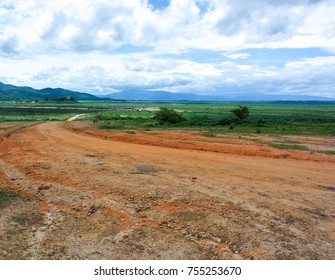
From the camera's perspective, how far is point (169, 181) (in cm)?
1038

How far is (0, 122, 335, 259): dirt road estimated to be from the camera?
6.10 metres

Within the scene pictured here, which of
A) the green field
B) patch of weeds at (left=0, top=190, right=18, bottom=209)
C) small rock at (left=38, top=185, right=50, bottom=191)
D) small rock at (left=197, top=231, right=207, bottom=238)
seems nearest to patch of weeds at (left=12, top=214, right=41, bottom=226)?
patch of weeds at (left=0, top=190, right=18, bottom=209)

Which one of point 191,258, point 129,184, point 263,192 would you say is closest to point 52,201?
point 129,184

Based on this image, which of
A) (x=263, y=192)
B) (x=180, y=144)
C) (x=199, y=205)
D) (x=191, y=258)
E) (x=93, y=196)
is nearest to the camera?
(x=191, y=258)

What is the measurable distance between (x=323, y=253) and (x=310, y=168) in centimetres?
818

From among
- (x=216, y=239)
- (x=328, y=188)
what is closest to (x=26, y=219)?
(x=216, y=239)

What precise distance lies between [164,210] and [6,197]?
4.16m

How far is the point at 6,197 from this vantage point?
28.2 ft

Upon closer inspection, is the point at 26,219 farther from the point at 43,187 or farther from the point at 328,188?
the point at 328,188

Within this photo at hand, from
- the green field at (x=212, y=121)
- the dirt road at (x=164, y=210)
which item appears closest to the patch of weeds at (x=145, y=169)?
the dirt road at (x=164, y=210)

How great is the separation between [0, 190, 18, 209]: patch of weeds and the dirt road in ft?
0.16

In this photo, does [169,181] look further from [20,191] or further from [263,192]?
[20,191]

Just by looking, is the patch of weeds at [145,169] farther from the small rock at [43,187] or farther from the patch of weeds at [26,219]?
the patch of weeds at [26,219]

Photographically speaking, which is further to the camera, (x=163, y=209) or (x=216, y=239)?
(x=163, y=209)
